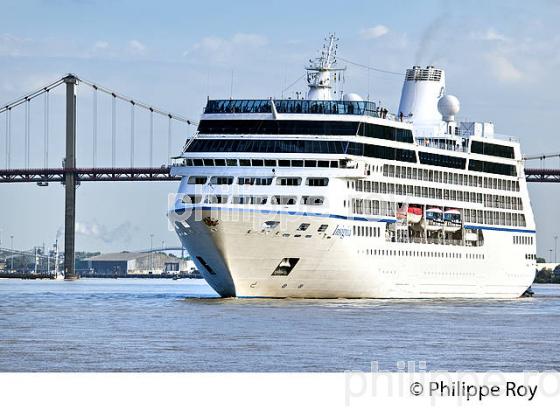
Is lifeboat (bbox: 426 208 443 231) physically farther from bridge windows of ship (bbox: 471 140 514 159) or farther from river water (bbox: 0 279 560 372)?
river water (bbox: 0 279 560 372)

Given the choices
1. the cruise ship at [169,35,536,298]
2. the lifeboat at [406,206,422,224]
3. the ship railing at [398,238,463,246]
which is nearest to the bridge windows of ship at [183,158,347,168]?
the cruise ship at [169,35,536,298]

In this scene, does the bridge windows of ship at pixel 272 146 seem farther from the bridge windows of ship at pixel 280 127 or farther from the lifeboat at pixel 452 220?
the lifeboat at pixel 452 220

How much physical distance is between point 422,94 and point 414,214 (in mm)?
12085

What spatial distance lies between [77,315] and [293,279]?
28.8ft

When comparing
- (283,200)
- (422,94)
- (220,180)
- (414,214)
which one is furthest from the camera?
(422,94)

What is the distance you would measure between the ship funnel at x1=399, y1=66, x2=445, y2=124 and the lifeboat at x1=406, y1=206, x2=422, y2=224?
9756 millimetres

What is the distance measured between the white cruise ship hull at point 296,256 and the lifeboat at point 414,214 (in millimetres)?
1055

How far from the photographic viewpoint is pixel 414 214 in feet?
193

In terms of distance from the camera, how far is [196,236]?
51.2 meters

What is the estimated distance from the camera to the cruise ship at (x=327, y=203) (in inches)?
1987

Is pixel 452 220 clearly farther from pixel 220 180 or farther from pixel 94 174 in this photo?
pixel 94 174

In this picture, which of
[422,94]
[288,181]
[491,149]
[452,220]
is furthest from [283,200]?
[422,94]
